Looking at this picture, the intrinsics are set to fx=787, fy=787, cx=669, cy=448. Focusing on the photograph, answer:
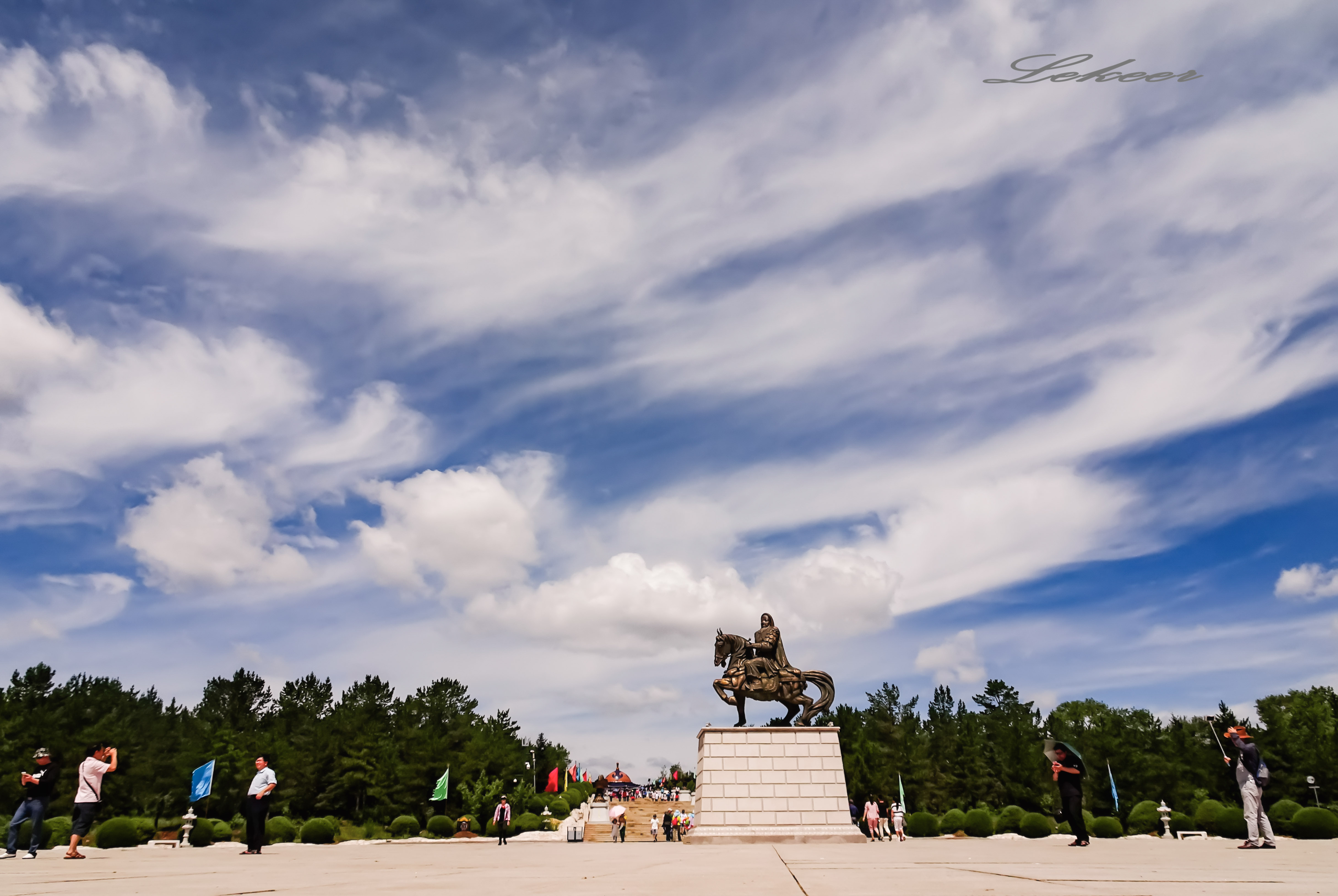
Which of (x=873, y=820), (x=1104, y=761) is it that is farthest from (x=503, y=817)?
(x=1104, y=761)

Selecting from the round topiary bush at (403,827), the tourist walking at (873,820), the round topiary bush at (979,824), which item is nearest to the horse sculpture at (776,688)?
the tourist walking at (873,820)

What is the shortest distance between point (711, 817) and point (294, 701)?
68.9 meters

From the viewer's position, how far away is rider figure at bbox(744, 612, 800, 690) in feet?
85.1

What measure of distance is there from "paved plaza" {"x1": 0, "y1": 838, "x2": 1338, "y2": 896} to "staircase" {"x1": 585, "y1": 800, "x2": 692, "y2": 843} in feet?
91.5

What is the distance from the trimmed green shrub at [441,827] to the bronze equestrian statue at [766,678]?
25.1m

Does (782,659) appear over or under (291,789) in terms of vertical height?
over

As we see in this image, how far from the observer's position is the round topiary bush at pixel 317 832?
1313 inches

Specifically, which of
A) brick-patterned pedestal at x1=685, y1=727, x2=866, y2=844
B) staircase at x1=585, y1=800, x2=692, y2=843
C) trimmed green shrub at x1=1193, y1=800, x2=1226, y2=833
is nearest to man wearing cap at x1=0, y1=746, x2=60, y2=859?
brick-patterned pedestal at x1=685, y1=727, x2=866, y2=844

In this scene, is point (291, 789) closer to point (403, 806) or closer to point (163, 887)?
point (403, 806)

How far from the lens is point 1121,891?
500 cm

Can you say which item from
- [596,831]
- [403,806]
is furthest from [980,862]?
[403,806]

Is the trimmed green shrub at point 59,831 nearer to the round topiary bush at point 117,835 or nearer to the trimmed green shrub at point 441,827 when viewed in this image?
the round topiary bush at point 117,835

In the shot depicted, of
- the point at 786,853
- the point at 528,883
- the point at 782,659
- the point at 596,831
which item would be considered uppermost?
the point at 782,659

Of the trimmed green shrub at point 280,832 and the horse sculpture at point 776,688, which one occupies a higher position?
the horse sculpture at point 776,688
